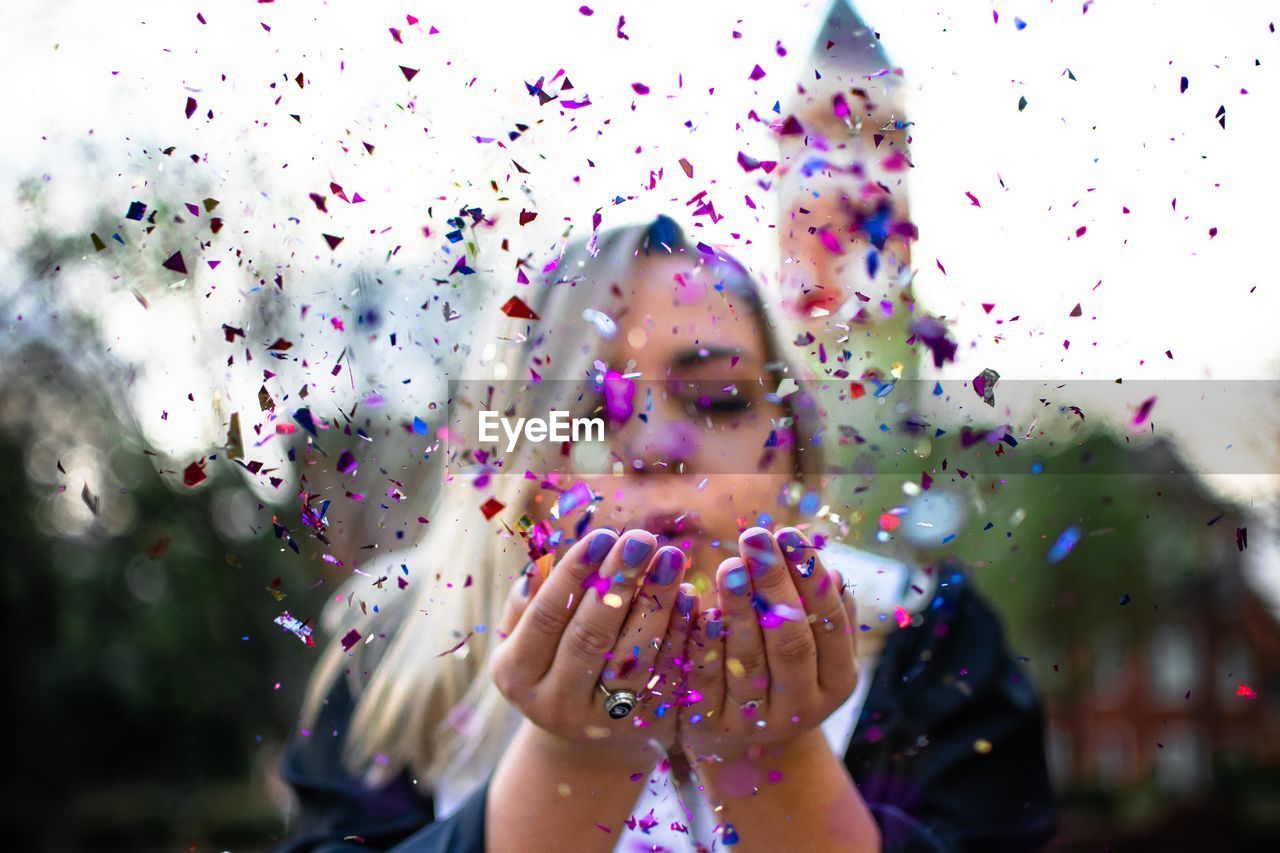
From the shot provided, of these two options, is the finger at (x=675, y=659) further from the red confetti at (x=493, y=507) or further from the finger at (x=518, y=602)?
the red confetti at (x=493, y=507)

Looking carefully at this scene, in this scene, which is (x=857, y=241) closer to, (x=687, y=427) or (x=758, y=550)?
(x=687, y=427)

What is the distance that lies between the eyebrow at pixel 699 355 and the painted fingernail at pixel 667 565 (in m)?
0.22

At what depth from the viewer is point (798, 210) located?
92 cm

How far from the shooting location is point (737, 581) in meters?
0.74

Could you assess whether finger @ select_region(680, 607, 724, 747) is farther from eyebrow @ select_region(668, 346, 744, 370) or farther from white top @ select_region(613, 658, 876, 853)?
eyebrow @ select_region(668, 346, 744, 370)

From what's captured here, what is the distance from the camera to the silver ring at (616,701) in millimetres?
782

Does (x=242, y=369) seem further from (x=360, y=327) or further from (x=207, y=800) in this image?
(x=207, y=800)

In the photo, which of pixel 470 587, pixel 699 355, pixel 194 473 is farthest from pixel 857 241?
pixel 194 473

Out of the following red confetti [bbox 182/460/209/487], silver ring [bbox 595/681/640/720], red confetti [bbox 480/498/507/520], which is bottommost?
silver ring [bbox 595/681/640/720]

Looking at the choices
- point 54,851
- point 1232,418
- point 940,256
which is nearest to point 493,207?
point 940,256

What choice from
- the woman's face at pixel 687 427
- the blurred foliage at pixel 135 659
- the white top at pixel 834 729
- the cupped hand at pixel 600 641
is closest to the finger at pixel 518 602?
the cupped hand at pixel 600 641

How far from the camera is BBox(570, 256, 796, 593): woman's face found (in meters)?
0.89

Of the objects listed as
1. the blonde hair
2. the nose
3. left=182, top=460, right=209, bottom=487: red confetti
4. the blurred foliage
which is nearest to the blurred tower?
the blonde hair

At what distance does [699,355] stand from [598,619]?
29 centimetres
